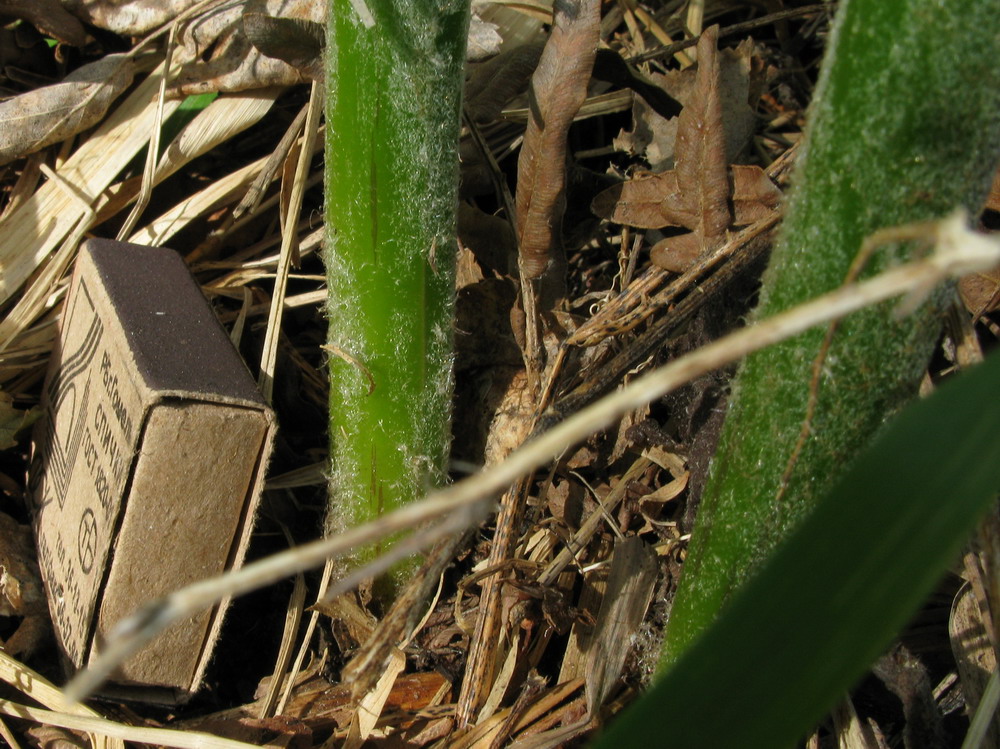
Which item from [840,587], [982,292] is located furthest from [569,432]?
[982,292]

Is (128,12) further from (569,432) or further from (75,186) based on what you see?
(569,432)

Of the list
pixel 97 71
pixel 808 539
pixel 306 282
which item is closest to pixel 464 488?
pixel 808 539

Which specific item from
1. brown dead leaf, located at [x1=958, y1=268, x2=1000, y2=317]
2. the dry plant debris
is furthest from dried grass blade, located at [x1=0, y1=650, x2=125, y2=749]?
brown dead leaf, located at [x1=958, y1=268, x2=1000, y2=317]

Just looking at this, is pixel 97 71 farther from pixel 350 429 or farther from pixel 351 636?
pixel 351 636

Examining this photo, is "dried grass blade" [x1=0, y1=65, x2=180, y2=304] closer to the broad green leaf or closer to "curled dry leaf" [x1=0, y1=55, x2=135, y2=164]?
"curled dry leaf" [x1=0, y1=55, x2=135, y2=164]

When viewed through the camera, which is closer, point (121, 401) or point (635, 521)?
point (121, 401)

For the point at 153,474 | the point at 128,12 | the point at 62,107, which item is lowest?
the point at 153,474

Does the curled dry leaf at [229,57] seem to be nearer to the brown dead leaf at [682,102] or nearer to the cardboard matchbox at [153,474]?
the cardboard matchbox at [153,474]
